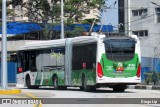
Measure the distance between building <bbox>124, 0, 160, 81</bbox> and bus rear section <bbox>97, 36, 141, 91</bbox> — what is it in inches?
1357

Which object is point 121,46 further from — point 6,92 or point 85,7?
point 85,7

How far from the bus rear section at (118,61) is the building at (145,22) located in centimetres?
3447

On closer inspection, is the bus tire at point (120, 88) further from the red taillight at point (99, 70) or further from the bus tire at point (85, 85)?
the red taillight at point (99, 70)

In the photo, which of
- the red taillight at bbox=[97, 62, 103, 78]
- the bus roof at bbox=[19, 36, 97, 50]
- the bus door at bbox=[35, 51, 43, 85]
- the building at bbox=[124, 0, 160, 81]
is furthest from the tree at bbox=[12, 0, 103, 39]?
the red taillight at bbox=[97, 62, 103, 78]

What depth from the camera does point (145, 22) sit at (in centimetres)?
6581

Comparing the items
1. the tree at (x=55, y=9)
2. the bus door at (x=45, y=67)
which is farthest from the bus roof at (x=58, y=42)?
the tree at (x=55, y=9)

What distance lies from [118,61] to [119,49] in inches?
25.7

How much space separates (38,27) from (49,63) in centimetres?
2797

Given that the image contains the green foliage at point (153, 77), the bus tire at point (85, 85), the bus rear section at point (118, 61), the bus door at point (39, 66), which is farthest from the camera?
the green foliage at point (153, 77)

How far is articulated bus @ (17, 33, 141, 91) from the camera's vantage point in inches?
1067

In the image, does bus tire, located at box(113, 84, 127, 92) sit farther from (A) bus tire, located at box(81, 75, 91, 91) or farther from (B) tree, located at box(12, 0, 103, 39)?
(B) tree, located at box(12, 0, 103, 39)

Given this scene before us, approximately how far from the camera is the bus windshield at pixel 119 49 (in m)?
27.2

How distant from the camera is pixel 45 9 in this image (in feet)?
188

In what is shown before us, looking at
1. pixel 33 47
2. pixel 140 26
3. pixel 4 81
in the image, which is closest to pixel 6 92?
pixel 4 81
